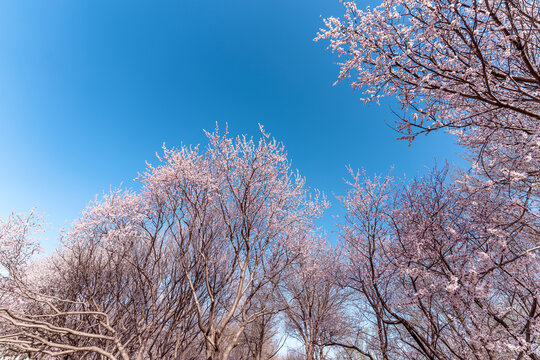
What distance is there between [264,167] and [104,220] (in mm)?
6296

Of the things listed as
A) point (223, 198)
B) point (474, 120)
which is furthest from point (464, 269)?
point (223, 198)

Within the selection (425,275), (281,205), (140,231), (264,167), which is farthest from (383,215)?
(140,231)

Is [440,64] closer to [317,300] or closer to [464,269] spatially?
[464,269]

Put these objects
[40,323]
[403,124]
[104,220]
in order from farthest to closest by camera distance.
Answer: [104,220] → [403,124] → [40,323]

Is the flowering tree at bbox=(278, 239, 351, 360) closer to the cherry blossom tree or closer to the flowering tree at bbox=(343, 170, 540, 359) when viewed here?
the flowering tree at bbox=(343, 170, 540, 359)

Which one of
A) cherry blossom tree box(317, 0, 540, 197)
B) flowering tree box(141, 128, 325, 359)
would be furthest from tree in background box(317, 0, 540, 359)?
flowering tree box(141, 128, 325, 359)

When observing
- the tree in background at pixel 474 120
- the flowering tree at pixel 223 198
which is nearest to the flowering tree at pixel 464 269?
the tree in background at pixel 474 120

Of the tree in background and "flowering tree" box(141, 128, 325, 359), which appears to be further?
"flowering tree" box(141, 128, 325, 359)

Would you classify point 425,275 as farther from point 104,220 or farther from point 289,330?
point 289,330

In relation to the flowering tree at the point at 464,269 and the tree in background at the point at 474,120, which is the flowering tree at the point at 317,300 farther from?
the tree in background at the point at 474,120

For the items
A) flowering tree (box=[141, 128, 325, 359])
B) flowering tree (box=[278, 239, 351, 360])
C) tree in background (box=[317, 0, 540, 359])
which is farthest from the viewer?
flowering tree (box=[278, 239, 351, 360])

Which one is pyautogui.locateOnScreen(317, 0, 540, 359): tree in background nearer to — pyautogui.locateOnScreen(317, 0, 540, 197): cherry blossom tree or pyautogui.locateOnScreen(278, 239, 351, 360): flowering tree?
pyautogui.locateOnScreen(317, 0, 540, 197): cherry blossom tree

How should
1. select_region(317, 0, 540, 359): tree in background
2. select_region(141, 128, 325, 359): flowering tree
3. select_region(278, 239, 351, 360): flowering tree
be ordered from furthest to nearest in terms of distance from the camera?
select_region(278, 239, 351, 360): flowering tree
select_region(141, 128, 325, 359): flowering tree
select_region(317, 0, 540, 359): tree in background

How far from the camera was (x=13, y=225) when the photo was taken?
10789 millimetres
